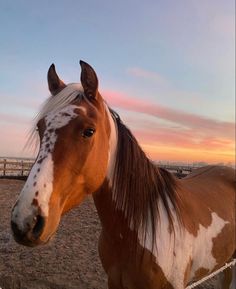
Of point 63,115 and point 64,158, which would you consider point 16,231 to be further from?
point 63,115

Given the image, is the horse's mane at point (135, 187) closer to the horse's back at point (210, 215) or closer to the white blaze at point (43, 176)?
the horse's back at point (210, 215)

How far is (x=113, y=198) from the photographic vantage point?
8.32ft

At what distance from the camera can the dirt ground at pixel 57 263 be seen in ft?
15.8

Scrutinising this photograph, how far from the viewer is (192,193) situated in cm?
335

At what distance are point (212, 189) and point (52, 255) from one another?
10.8 feet

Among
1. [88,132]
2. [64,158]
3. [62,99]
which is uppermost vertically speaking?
[62,99]

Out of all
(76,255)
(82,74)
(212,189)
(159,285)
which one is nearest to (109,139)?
(82,74)

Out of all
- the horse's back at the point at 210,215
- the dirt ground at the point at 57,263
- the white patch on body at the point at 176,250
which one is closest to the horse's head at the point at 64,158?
the white patch on body at the point at 176,250

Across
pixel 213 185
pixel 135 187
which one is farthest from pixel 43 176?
pixel 213 185

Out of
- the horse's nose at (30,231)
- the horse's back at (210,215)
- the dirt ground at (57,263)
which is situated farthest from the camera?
the dirt ground at (57,263)

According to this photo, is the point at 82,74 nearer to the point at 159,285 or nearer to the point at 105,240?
the point at 105,240

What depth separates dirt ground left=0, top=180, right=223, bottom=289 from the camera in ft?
15.8

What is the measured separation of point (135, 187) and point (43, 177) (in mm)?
870

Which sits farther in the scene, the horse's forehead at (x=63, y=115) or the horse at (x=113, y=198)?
the horse's forehead at (x=63, y=115)
